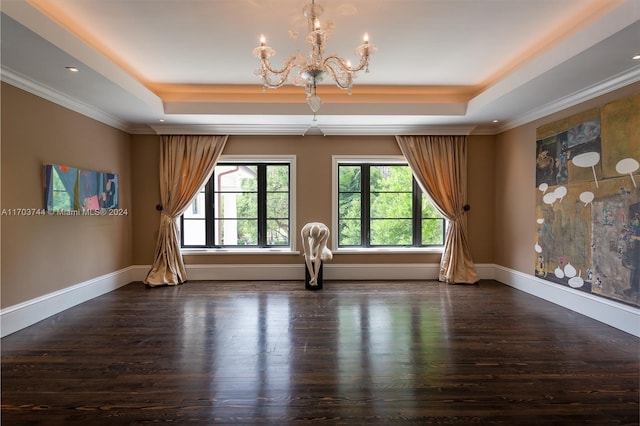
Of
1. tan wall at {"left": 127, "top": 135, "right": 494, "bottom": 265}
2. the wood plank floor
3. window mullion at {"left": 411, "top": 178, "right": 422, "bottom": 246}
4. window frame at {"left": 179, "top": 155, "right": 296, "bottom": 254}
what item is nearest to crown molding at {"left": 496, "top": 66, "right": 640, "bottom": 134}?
tan wall at {"left": 127, "top": 135, "right": 494, "bottom": 265}

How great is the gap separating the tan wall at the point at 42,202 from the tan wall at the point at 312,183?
509mm

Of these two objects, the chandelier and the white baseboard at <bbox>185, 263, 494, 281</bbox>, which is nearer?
the chandelier

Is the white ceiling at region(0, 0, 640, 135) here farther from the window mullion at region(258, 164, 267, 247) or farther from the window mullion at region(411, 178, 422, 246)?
the window mullion at region(411, 178, 422, 246)

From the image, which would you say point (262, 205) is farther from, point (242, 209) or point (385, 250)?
point (385, 250)

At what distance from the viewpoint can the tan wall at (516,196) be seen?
14.4 feet

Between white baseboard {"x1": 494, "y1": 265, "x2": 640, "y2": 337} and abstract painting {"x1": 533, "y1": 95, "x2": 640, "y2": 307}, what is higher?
abstract painting {"x1": 533, "y1": 95, "x2": 640, "y2": 307}

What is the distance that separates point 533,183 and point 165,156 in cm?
581

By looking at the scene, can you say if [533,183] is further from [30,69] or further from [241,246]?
[30,69]

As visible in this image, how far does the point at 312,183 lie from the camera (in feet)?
17.1

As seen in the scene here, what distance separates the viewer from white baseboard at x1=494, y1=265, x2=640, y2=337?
9.99 ft

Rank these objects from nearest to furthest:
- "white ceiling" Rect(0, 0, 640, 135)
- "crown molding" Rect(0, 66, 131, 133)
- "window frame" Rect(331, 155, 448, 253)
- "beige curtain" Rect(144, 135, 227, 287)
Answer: "white ceiling" Rect(0, 0, 640, 135), "crown molding" Rect(0, 66, 131, 133), "beige curtain" Rect(144, 135, 227, 287), "window frame" Rect(331, 155, 448, 253)

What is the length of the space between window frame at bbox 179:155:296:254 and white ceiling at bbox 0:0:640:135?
2.12 ft

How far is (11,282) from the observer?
3057 millimetres

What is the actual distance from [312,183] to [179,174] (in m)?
2.26
